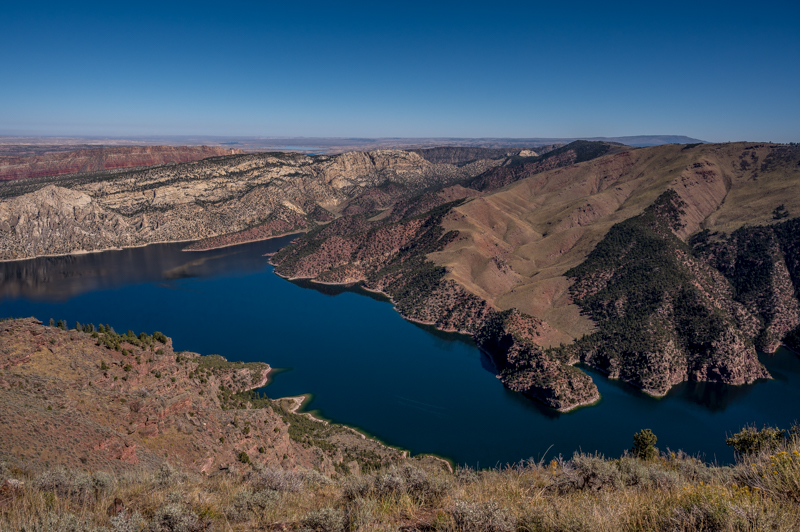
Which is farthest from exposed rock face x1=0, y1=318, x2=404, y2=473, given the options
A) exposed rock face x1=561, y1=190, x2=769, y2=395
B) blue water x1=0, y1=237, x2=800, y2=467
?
exposed rock face x1=561, y1=190, x2=769, y2=395

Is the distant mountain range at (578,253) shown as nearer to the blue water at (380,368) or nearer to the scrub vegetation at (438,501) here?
the blue water at (380,368)

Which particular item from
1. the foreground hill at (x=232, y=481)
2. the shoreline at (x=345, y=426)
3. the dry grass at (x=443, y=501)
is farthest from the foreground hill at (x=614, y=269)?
the dry grass at (x=443, y=501)

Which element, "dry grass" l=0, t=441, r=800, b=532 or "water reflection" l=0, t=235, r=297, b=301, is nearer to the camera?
"dry grass" l=0, t=441, r=800, b=532

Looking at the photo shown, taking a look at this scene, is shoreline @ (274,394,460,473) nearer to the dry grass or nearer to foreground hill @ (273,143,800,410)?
foreground hill @ (273,143,800,410)

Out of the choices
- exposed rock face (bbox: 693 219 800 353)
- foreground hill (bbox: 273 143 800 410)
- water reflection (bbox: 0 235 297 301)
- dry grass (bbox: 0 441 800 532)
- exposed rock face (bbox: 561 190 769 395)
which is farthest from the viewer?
water reflection (bbox: 0 235 297 301)

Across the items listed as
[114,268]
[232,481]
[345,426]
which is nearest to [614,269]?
[345,426]

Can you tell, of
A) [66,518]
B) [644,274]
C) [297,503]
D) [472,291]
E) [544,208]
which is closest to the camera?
[66,518]

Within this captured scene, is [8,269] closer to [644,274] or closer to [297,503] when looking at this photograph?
[297,503]

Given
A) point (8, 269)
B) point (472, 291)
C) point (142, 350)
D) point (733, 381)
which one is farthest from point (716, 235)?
point (8, 269)
